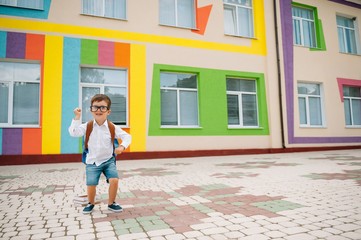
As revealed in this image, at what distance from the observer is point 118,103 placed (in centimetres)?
1023

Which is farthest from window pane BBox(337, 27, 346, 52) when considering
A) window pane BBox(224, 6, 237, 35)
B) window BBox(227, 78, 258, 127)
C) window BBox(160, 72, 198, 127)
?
window BBox(160, 72, 198, 127)

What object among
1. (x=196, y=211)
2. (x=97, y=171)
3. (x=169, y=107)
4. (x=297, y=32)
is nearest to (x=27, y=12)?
(x=169, y=107)

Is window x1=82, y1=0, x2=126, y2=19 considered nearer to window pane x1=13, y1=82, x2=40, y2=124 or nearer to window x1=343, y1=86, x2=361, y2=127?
window pane x1=13, y1=82, x2=40, y2=124

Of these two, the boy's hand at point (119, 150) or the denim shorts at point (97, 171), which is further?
the denim shorts at point (97, 171)

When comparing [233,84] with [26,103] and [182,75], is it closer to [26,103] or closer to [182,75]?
[182,75]

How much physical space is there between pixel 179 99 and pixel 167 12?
12.3 ft

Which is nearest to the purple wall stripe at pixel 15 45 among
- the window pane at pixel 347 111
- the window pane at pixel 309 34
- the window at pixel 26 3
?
the window at pixel 26 3

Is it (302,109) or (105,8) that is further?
(302,109)

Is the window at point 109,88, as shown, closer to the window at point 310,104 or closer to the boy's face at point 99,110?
the boy's face at point 99,110

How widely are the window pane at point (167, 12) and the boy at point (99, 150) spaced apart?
29.5ft

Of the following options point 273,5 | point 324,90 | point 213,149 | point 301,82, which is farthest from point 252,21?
point 213,149

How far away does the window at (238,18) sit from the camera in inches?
489

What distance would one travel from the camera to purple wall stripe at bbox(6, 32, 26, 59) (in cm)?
891

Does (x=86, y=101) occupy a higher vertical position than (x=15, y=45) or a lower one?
lower
